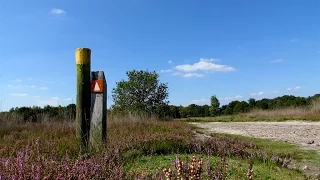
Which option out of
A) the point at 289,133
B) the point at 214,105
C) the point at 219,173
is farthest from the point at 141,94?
the point at 214,105

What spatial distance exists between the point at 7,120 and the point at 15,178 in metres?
10.7

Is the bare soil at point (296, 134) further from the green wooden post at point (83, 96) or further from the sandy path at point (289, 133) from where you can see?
the green wooden post at point (83, 96)

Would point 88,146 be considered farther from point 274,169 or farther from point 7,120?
point 7,120

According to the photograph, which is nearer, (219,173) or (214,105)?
(219,173)

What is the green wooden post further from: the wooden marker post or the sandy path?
the sandy path

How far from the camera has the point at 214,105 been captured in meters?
71.2

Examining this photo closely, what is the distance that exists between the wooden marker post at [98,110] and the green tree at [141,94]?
25.7 meters

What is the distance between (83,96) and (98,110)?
0.37 metres

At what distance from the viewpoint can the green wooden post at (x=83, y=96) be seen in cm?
541

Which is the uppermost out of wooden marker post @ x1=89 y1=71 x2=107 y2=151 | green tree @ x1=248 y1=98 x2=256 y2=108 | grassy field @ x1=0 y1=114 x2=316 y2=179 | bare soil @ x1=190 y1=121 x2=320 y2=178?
green tree @ x1=248 y1=98 x2=256 y2=108

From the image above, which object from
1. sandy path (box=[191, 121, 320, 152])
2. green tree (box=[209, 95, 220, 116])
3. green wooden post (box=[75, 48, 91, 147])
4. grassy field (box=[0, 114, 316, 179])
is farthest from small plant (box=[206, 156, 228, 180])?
green tree (box=[209, 95, 220, 116])

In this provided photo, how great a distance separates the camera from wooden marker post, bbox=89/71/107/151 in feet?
17.3

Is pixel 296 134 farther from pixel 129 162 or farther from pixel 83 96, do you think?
pixel 129 162

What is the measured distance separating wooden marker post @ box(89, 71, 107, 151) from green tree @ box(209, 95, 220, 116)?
215 feet
